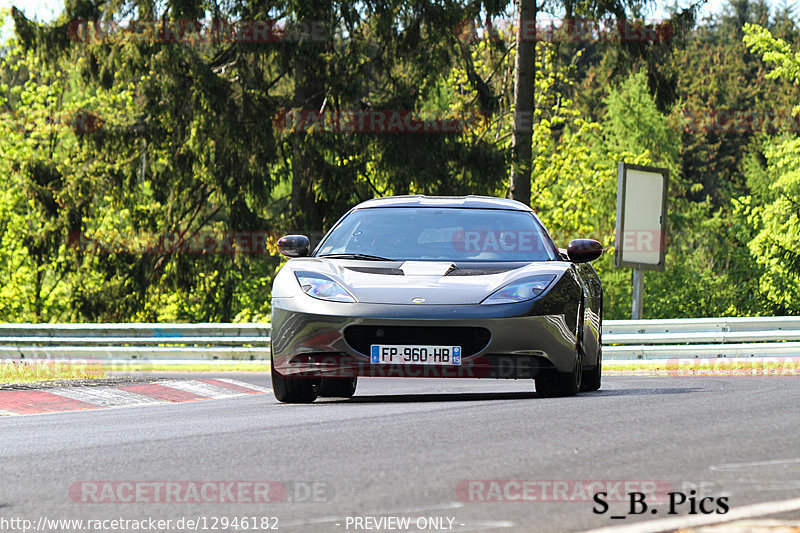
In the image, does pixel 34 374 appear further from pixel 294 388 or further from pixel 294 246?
pixel 294 246

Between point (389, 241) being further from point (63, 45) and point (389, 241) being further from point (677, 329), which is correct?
point (63, 45)

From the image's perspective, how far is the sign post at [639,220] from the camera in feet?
66.3

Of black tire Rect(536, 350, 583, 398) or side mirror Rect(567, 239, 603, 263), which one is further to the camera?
side mirror Rect(567, 239, 603, 263)

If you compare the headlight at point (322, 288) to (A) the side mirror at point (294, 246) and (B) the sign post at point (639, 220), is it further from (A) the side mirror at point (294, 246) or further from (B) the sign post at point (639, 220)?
(B) the sign post at point (639, 220)

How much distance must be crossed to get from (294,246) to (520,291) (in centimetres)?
191

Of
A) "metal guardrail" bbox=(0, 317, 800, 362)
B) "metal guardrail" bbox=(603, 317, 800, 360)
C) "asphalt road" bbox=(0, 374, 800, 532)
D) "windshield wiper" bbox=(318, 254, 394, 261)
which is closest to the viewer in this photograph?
"asphalt road" bbox=(0, 374, 800, 532)

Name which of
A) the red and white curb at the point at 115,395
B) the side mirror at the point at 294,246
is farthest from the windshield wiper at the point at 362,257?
the red and white curb at the point at 115,395

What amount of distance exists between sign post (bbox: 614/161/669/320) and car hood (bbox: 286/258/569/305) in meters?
11.1

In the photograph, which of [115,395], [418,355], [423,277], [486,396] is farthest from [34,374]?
[418,355]

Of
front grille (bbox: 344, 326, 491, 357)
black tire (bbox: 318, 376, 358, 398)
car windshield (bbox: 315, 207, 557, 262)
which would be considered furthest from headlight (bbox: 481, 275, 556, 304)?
black tire (bbox: 318, 376, 358, 398)

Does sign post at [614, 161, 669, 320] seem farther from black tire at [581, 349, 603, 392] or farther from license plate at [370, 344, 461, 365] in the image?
license plate at [370, 344, 461, 365]

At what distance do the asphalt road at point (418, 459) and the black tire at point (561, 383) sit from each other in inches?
4.1

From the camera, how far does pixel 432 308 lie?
28.0 feet

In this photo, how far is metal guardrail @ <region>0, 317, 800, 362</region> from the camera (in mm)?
17328
